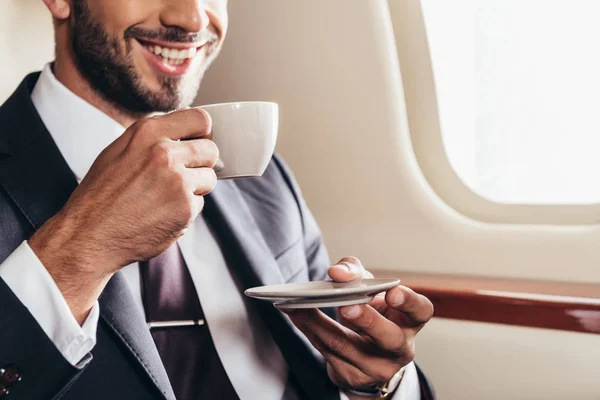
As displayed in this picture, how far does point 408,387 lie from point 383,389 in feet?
0.17

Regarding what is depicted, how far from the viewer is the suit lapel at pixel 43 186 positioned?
904mm

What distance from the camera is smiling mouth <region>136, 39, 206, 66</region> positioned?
1.27 m

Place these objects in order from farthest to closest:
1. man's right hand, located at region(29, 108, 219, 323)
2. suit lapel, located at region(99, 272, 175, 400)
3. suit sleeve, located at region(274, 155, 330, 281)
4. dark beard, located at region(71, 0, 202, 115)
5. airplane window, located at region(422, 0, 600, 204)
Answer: airplane window, located at region(422, 0, 600, 204), suit sleeve, located at region(274, 155, 330, 281), dark beard, located at region(71, 0, 202, 115), suit lapel, located at region(99, 272, 175, 400), man's right hand, located at region(29, 108, 219, 323)

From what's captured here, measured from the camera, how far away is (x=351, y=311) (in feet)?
3.02

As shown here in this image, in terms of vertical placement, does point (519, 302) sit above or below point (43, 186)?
below

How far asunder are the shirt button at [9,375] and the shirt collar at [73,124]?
14.9 inches

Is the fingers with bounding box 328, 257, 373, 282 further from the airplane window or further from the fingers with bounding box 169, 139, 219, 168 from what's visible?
the airplane window

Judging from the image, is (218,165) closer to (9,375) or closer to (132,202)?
(132,202)

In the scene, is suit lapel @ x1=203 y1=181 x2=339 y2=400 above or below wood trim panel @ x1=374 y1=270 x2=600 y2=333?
above

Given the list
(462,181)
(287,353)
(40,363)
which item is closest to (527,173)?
(462,181)

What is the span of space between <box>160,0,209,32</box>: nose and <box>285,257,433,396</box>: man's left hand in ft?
1.82

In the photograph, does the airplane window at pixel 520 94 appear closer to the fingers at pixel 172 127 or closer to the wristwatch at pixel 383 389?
the wristwatch at pixel 383 389

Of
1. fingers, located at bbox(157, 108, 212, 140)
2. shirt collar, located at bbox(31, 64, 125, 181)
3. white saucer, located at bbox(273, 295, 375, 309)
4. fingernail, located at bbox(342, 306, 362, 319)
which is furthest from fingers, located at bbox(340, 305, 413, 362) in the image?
shirt collar, located at bbox(31, 64, 125, 181)

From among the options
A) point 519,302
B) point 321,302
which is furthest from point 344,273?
point 519,302
